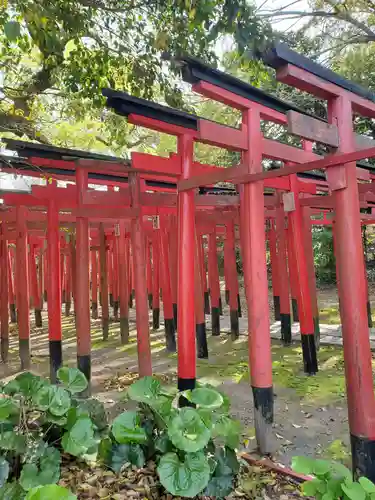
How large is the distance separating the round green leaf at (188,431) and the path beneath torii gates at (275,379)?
138cm

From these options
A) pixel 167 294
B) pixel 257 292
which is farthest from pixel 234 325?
pixel 257 292

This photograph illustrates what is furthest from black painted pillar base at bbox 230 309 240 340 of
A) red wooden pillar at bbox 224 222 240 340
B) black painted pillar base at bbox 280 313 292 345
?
black painted pillar base at bbox 280 313 292 345

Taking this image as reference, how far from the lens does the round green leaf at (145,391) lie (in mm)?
3201

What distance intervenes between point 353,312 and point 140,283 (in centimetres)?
321

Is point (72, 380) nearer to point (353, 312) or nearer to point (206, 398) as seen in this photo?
point (206, 398)

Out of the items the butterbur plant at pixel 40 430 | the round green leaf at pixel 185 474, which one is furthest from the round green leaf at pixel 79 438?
the round green leaf at pixel 185 474

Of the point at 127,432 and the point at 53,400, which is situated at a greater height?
the point at 53,400

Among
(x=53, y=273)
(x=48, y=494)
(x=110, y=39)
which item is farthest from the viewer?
(x=53, y=273)

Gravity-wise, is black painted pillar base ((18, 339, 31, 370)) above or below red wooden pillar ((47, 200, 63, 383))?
below

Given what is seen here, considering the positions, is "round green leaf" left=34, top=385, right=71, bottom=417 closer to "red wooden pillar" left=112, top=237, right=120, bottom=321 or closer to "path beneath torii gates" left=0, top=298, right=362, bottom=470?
"path beneath torii gates" left=0, top=298, right=362, bottom=470

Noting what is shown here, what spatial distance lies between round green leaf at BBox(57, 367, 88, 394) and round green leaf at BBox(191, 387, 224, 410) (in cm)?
91

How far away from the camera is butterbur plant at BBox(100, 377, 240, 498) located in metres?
2.79

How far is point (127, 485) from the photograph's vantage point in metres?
3.00

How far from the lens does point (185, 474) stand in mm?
2785
